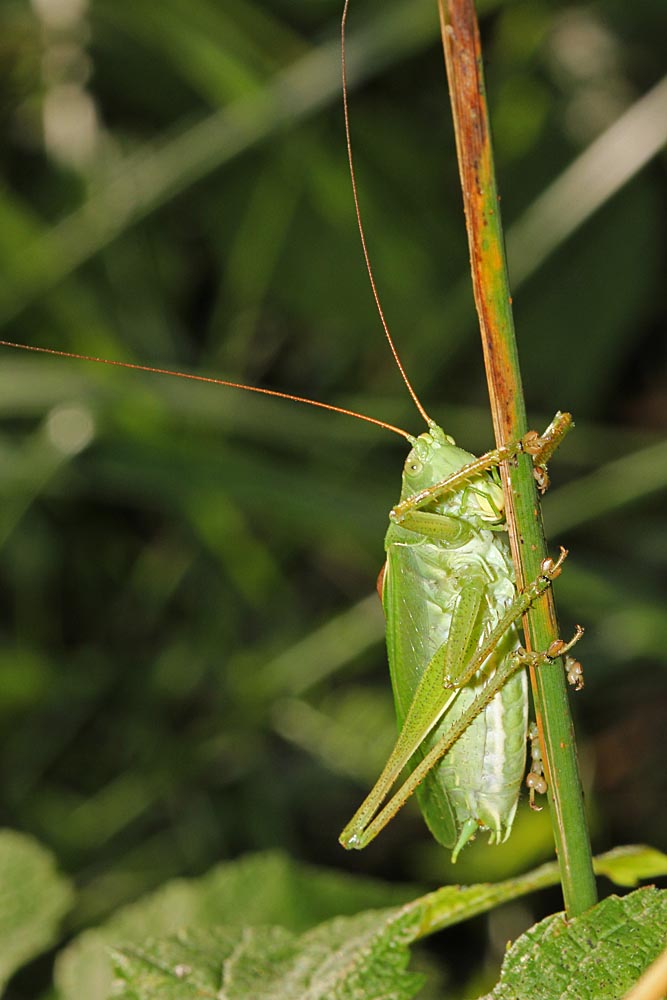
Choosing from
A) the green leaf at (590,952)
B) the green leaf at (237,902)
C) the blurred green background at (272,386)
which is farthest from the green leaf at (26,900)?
the blurred green background at (272,386)

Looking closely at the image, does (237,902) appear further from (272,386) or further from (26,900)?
(272,386)

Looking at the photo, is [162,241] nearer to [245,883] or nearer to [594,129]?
[594,129]

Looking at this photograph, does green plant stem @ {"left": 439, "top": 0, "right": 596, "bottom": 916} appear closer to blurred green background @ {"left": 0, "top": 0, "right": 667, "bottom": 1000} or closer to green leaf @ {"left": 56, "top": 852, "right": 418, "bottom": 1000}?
green leaf @ {"left": 56, "top": 852, "right": 418, "bottom": 1000}

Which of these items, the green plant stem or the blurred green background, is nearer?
the green plant stem

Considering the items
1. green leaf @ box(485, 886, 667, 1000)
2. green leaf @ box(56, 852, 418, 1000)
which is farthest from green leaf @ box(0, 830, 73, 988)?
green leaf @ box(485, 886, 667, 1000)

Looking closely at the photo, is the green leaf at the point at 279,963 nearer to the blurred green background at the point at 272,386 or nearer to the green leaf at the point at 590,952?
the green leaf at the point at 590,952
